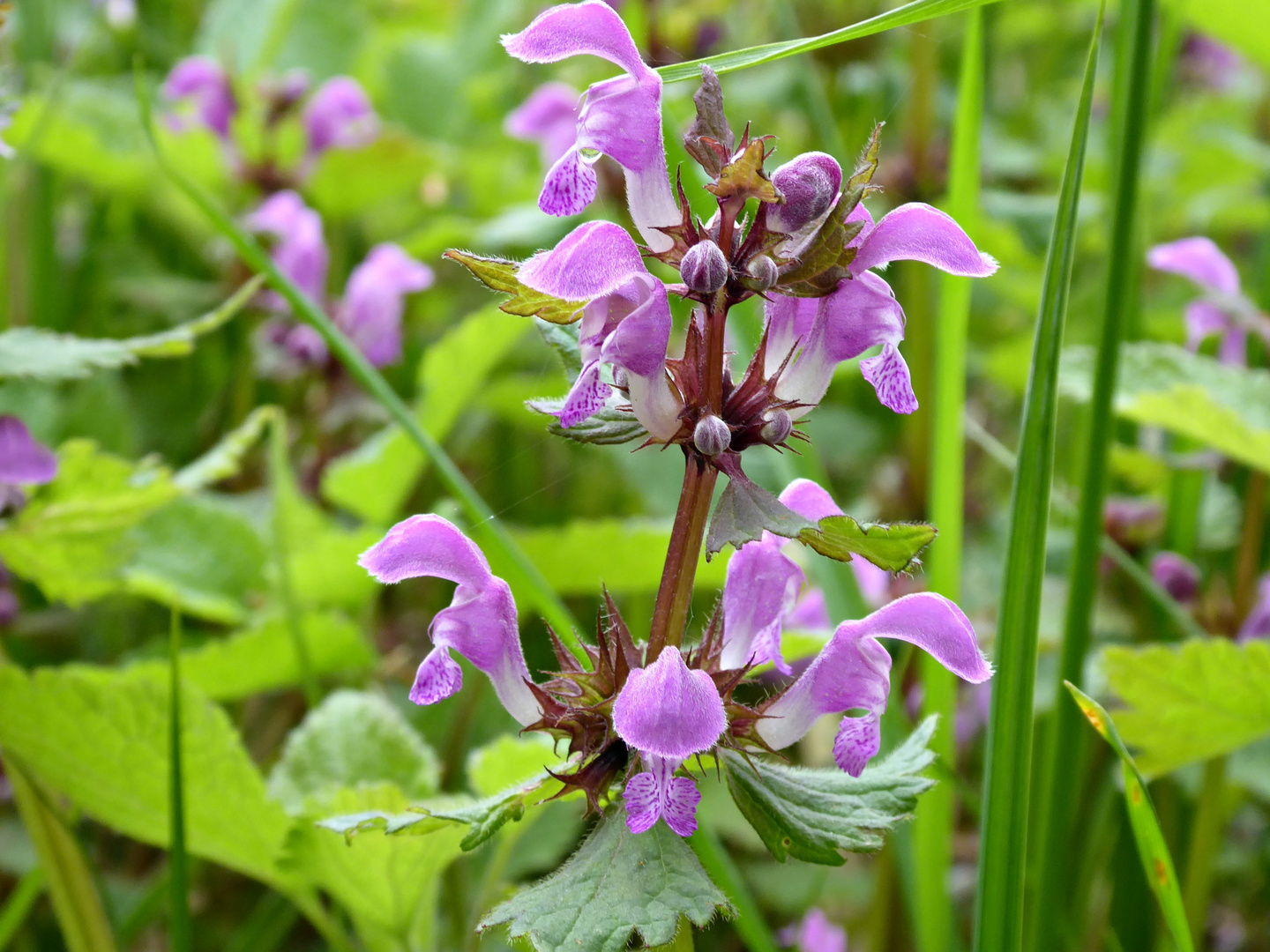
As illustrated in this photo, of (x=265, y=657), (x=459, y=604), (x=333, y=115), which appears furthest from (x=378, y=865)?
(x=333, y=115)

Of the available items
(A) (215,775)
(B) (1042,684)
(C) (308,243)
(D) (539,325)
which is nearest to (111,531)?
(A) (215,775)

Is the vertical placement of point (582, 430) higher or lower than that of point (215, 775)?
higher

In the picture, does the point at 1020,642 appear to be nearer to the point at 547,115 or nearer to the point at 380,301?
the point at 380,301

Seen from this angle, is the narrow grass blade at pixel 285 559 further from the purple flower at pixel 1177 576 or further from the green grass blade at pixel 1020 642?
the purple flower at pixel 1177 576

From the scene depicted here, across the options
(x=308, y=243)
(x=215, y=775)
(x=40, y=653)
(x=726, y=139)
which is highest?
(x=726, y=139)

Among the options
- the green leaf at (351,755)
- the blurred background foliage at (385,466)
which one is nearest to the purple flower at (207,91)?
the blurred background foliage at (385,466)

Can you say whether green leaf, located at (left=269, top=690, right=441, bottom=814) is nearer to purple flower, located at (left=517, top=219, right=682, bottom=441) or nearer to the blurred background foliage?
the blurred background foliage

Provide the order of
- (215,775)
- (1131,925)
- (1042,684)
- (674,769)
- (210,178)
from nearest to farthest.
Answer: (674,769), (215,775), (1131,925), (1042,684), (210,178)

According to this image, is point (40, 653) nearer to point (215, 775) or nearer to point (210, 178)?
point (215, 775)
